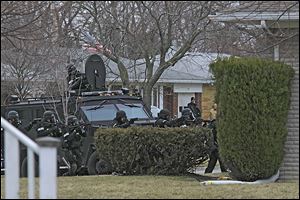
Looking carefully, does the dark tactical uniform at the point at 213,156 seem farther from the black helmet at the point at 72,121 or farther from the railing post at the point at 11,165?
the railing post at the point at 11,165

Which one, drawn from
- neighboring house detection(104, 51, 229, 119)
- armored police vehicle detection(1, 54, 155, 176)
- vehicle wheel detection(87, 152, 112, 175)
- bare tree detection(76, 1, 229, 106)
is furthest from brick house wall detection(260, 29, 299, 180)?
neighboring house detection(104, 51, 229, 119)

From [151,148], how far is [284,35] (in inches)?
110

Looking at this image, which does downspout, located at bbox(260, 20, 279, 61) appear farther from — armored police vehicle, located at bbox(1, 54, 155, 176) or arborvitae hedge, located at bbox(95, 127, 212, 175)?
armored police vehicle, located at bbox(1, 54, 155, 176)

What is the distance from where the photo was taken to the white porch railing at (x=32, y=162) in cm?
669

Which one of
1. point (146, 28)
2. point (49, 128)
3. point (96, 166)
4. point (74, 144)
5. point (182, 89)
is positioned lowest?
point (96, 166)

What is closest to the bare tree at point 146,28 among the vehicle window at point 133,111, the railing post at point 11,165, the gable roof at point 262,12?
the vehicle window at point 133,111

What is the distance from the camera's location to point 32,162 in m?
6.79

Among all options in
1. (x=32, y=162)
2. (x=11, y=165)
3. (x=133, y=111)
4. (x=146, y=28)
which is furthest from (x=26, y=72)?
(x=32, y=162)

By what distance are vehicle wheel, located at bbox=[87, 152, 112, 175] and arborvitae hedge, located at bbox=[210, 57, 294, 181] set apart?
10.1 feet

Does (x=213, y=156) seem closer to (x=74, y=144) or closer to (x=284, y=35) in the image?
(x=74, y=144)

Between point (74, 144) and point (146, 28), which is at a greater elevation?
point (146, 28)

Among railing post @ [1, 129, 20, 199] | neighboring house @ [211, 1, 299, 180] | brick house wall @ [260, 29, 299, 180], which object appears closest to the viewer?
railing post @ [1, 129, 20, 199]

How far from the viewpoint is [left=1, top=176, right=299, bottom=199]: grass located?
345 inches

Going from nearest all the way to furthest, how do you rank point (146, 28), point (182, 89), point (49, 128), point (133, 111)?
point (49, 128) < point (133, 111) < point (146, 28) < point (182, 89)
